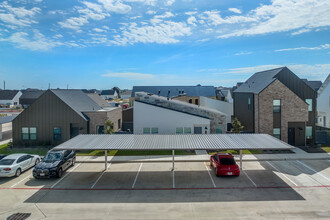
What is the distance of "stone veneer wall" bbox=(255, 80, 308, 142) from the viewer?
29.2 metres

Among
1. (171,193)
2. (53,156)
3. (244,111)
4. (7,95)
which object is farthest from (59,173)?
(7,95)

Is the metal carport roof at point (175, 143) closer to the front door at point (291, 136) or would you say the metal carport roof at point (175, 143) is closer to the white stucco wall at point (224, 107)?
the front door at point (291, 136)

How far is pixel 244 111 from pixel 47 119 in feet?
76.3

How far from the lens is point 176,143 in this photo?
19.2 meters

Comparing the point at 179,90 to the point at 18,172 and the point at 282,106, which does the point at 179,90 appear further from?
the point at 18,172

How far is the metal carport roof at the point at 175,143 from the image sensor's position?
58.1 feet

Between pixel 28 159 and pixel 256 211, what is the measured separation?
1725 cm

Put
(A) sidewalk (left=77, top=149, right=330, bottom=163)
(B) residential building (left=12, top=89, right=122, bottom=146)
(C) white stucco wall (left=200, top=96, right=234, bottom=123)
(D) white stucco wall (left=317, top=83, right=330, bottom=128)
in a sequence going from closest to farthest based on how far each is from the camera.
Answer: (A) sidewalk (left=77, top=149, right=330, bottom=163)
(B) residential building (left=12, top=89, right=122, bottom=146)
(D) white stucco wall (left=317, top=83, right=330, bottom=128)
(C) white stucco wall (left=200, top=96, right=234, bottom=123)

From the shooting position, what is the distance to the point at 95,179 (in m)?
18.9

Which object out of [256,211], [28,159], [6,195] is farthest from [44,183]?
[256,211]

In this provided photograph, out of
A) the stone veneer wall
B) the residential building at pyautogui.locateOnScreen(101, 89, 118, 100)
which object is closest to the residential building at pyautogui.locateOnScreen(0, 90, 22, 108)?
the residential building at pyautogui.locateOnScreen(101, 89, 118, 100)

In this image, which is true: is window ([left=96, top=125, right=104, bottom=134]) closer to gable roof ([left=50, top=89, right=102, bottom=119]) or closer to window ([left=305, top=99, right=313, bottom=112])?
gable roof ([left=50, top=89, right=102, bottom=119])

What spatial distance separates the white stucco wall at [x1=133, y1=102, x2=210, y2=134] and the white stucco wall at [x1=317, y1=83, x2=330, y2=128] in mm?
19708

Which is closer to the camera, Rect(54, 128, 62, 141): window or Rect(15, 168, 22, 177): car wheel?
Rect(15, 168, 22, 177): car wheel
